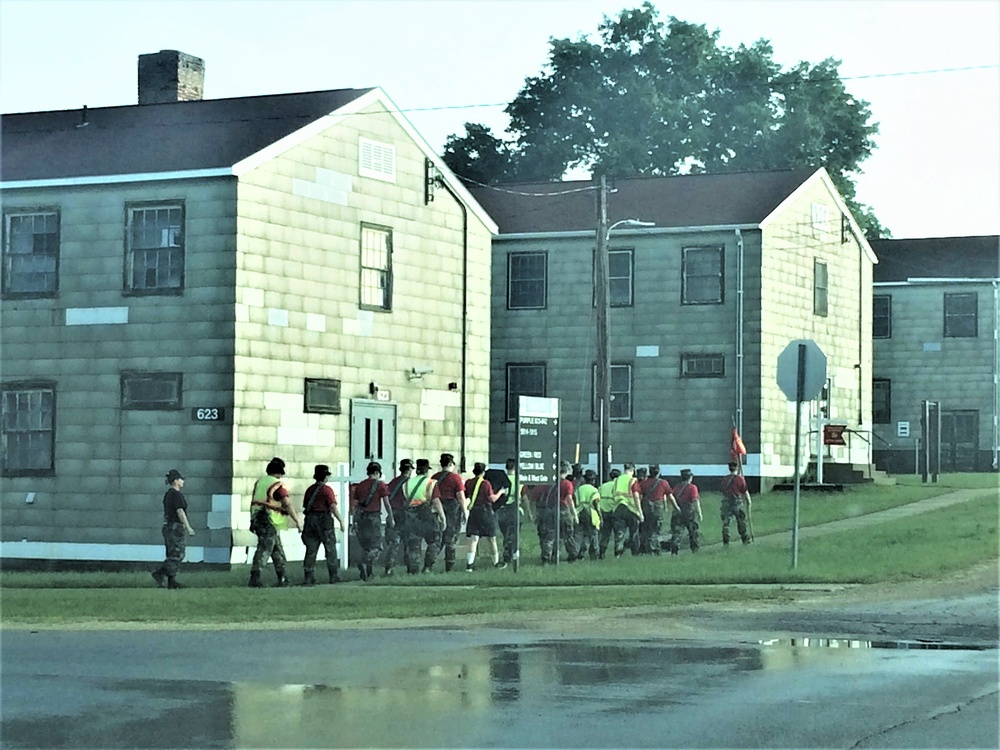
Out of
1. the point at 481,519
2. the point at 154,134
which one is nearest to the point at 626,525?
the point at 481,519

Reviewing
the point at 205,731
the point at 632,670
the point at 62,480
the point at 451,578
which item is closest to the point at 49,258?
the point at 62,480

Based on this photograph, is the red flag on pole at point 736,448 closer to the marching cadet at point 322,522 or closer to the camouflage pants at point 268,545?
the marching cadet at point 322,522

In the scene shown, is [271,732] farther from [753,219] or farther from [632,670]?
[753,219]

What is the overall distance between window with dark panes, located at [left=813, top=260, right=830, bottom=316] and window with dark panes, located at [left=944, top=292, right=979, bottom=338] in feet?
34.1

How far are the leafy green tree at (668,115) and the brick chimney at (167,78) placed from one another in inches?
1196

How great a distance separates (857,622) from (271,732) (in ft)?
29.0

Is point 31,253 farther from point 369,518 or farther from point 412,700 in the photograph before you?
point 412,700

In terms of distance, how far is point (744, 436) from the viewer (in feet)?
138

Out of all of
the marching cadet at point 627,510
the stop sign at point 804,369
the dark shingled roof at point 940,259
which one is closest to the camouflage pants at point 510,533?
the marching cadet at point 627,510

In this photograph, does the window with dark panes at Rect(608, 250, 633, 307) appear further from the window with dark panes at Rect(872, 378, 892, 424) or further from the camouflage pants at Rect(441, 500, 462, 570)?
the camouflage pants at Rect(441, 500, 462, 570)

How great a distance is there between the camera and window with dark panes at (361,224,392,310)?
31406 mm

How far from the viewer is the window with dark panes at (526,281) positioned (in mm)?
44469

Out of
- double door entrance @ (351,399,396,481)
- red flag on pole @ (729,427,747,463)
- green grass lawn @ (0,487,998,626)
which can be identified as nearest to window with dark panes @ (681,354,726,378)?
red flag on pole @ (729,427,747,463)

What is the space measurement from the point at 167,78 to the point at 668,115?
32985 millimetres
